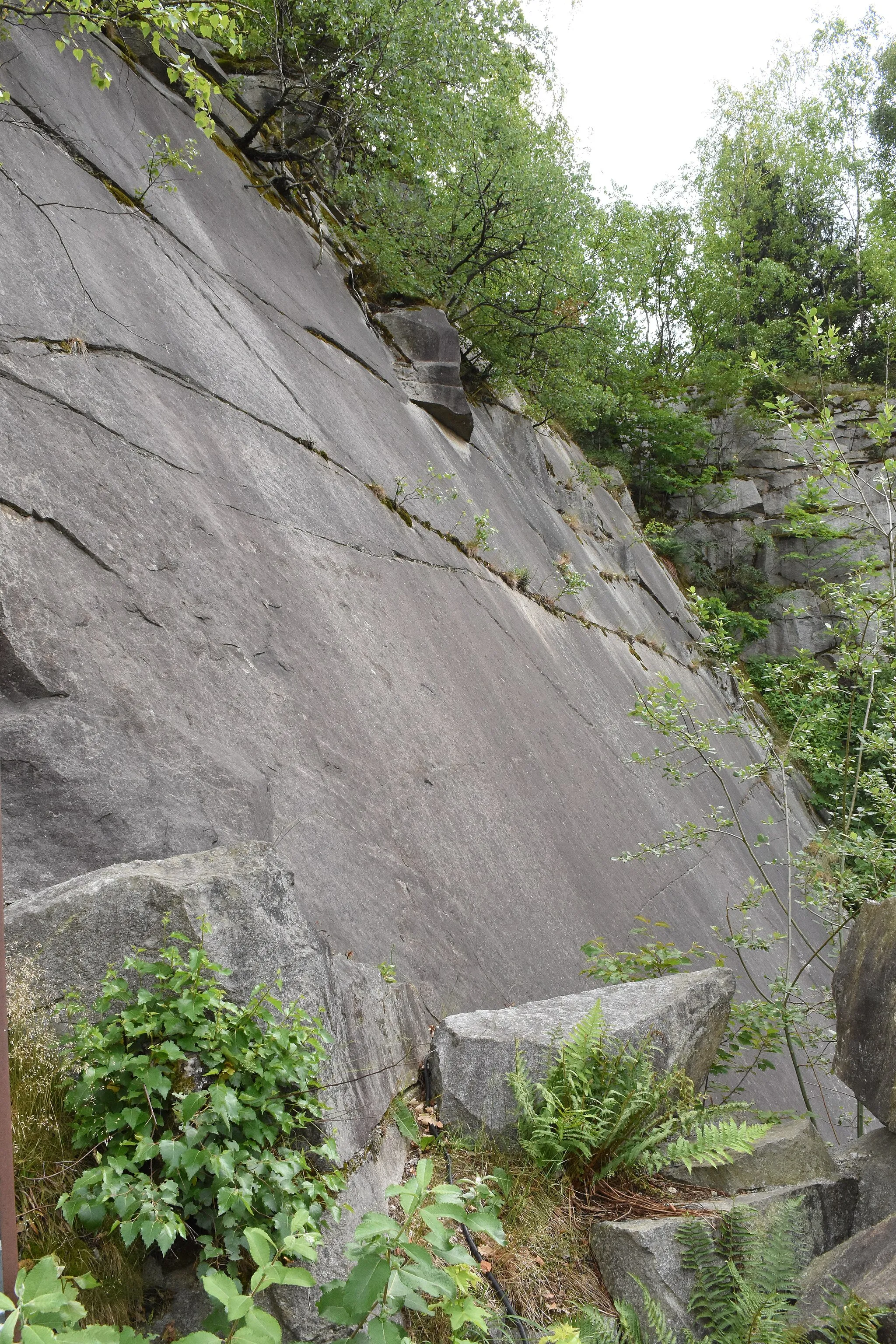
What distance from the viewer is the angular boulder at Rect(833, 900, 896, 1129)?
10.6 ft

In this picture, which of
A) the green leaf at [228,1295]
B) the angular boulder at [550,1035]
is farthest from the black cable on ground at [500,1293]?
the green leaf at [228,1295]

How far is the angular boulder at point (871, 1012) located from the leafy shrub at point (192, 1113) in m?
2.17

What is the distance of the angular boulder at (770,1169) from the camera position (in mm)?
3217

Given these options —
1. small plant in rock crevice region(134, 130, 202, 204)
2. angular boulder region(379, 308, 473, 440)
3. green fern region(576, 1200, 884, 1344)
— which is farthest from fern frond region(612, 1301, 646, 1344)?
angular boulder region(379, 308, 473, 440)

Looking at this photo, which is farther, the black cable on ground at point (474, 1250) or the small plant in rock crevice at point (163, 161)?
the small plant in rock crevice at point (163, 161)

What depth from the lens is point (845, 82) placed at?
2789 centimetres

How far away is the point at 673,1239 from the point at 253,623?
9.97 ft

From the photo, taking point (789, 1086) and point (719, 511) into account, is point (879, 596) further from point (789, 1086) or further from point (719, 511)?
point (719, 511)

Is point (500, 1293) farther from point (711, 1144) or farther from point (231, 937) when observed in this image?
point (231, 937)

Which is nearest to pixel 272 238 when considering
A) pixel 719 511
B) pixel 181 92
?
pixel 181 92

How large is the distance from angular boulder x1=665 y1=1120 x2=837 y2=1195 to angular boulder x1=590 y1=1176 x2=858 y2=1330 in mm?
98

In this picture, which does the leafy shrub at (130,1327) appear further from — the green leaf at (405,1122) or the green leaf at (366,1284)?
the green leaf at (405,1122)

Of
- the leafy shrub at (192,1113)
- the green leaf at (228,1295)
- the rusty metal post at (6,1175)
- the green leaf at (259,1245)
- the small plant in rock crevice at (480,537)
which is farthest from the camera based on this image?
the small plant in rock crevice at (480,537)

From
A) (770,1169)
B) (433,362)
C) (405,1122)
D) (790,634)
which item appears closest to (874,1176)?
(770,1169)
